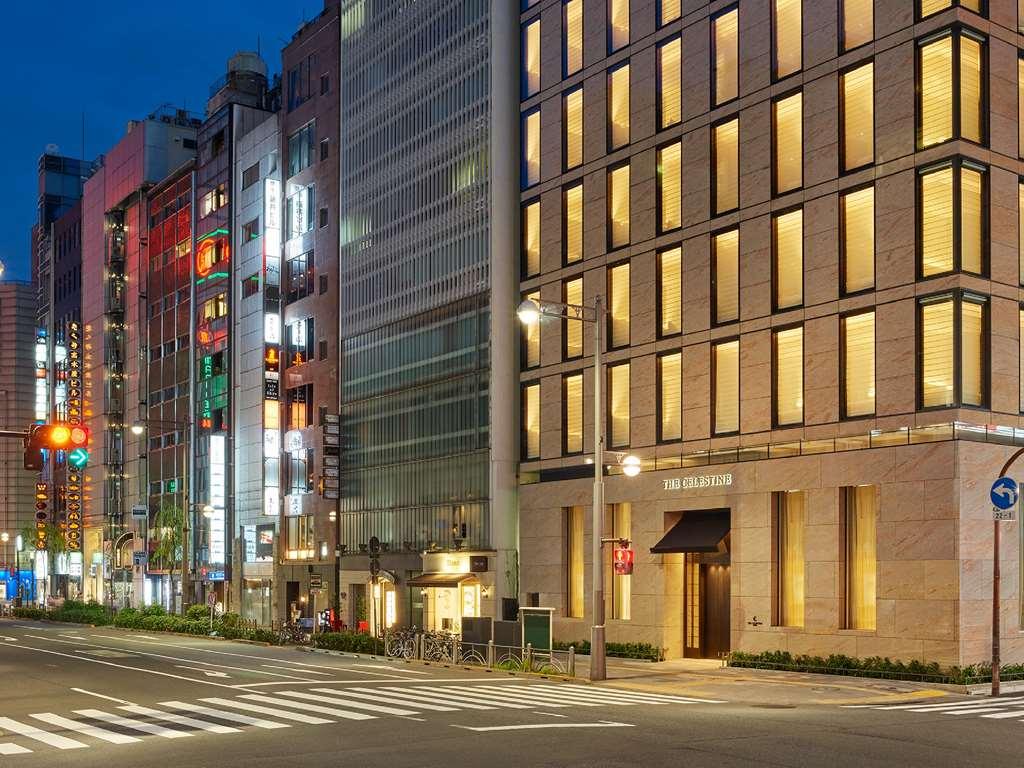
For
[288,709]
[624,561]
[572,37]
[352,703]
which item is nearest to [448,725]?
[288,709]

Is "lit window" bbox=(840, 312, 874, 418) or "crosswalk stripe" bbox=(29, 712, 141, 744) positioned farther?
"lit window" bbox=(840, 312, 874, 418)

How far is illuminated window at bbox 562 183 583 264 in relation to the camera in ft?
176

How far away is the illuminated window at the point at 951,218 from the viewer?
37531mm

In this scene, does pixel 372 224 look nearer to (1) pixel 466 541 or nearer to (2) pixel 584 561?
(1) pixel 466 541

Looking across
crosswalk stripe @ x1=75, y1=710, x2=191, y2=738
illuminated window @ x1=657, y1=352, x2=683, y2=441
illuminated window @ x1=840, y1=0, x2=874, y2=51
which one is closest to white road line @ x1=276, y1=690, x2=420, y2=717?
crosswalk stripe @ x1=75, y1=710, x2=191, y2=738

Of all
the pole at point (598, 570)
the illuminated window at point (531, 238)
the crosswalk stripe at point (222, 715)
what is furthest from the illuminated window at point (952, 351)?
the crosswalk stripe at point (222, 715)

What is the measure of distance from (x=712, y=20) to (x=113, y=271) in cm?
7963

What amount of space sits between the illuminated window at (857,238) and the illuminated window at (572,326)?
1416cm

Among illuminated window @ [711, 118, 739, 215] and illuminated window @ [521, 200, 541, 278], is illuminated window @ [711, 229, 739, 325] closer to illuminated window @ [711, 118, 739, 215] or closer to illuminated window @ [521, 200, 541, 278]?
illuminated window @ [711, 118, 739, 215]

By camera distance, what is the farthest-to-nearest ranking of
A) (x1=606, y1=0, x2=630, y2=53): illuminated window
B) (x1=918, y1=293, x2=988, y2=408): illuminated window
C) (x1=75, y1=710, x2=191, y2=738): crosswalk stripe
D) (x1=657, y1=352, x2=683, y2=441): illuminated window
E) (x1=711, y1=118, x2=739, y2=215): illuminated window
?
(x1=606, y1=0, x2=630, y2=53): illuminated window
(x1=657, y1=352, x2=683, y2=441): illuminated window
(x1=711, y1=118, x2=739, y2=215): illuminated window
(x1=918, y1=293, x2=988, y2=408): illuminated window
(x1=75, y1=710, x2=191, y2=738): crosswalk stripe

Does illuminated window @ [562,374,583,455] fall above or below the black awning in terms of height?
above

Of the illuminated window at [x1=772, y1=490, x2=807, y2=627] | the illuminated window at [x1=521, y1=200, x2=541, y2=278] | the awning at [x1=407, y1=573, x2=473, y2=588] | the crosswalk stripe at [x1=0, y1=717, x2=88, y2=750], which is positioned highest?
the illuminated window at [x1=521, y1=200, x2=541, y2=278]

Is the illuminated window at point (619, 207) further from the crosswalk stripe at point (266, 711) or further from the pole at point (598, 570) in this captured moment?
the crosswalk stripe at point (266, 711)

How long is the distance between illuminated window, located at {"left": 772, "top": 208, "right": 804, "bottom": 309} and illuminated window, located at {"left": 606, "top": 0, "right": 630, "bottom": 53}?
40.6ft
